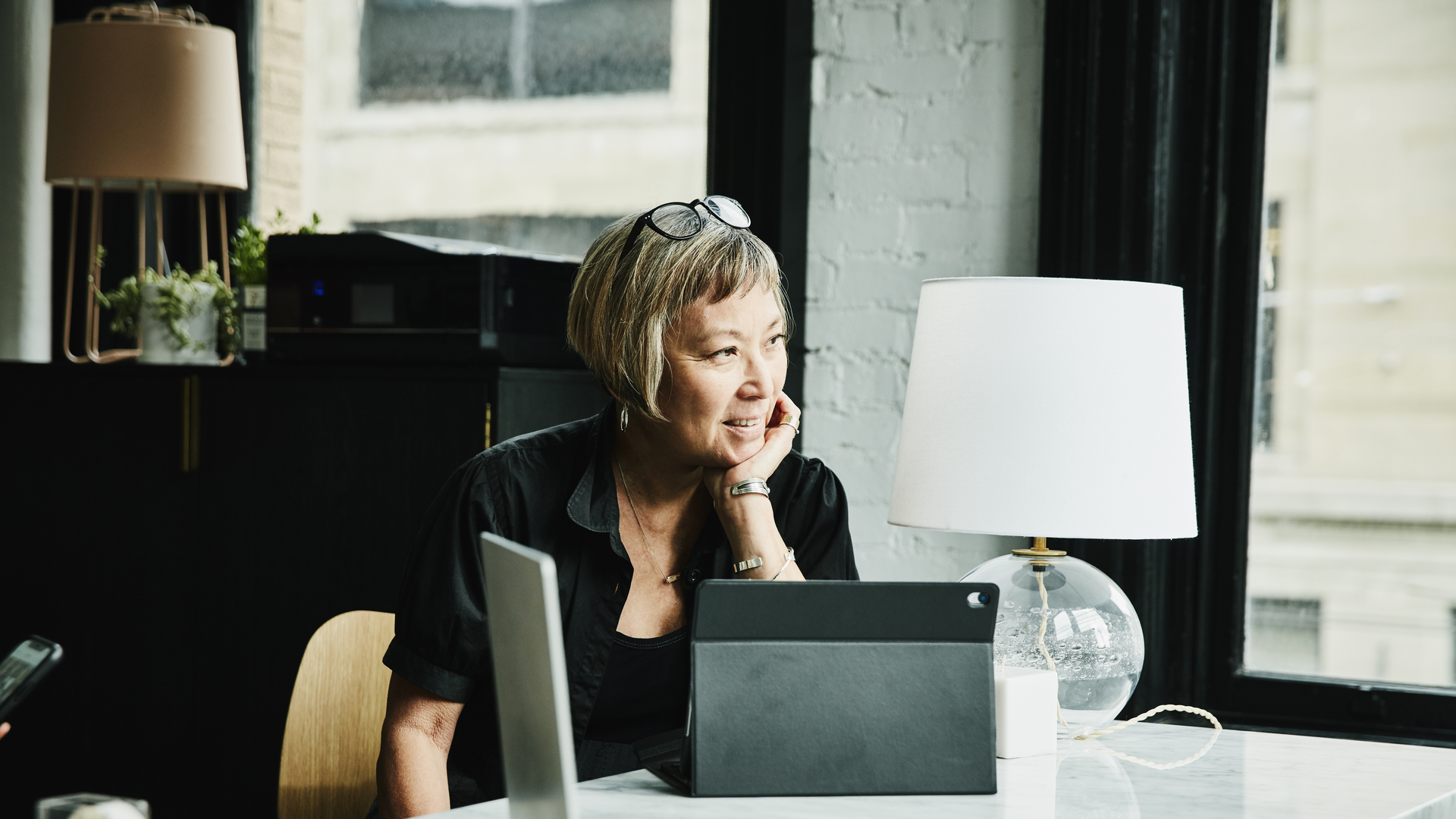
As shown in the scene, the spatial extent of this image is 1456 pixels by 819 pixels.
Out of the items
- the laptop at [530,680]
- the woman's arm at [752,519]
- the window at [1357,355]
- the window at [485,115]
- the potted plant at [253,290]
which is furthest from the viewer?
the window at [485,115]

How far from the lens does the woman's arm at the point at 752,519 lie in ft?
5.14

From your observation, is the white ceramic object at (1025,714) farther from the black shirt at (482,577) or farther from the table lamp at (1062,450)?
the black shirt at (482,577)

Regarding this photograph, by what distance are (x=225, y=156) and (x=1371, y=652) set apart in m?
2.22

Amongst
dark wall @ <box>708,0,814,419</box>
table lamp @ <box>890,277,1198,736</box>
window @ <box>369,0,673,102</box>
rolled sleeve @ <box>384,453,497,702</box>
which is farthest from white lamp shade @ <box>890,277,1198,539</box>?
window @ <box>369,0,673,102</box>

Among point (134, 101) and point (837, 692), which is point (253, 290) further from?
point (837, 692)

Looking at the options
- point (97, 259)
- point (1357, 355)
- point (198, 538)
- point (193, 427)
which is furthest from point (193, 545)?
point (1357, 355)

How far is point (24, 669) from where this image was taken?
1091 millimetres

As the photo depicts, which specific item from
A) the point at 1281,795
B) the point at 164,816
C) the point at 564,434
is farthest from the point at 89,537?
the point at 1281,795

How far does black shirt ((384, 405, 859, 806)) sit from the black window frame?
91 cm

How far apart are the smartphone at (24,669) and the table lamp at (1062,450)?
2.84ft

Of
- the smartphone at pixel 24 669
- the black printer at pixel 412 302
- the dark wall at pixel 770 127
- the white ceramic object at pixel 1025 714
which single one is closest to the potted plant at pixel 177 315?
the black printer at pixel 412 302

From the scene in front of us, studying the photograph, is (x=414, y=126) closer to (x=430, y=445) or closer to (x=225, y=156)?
(x=225, y=156)

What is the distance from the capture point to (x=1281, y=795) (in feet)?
4.05

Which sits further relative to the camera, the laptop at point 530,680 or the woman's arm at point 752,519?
the woman's arm at point 752,519
